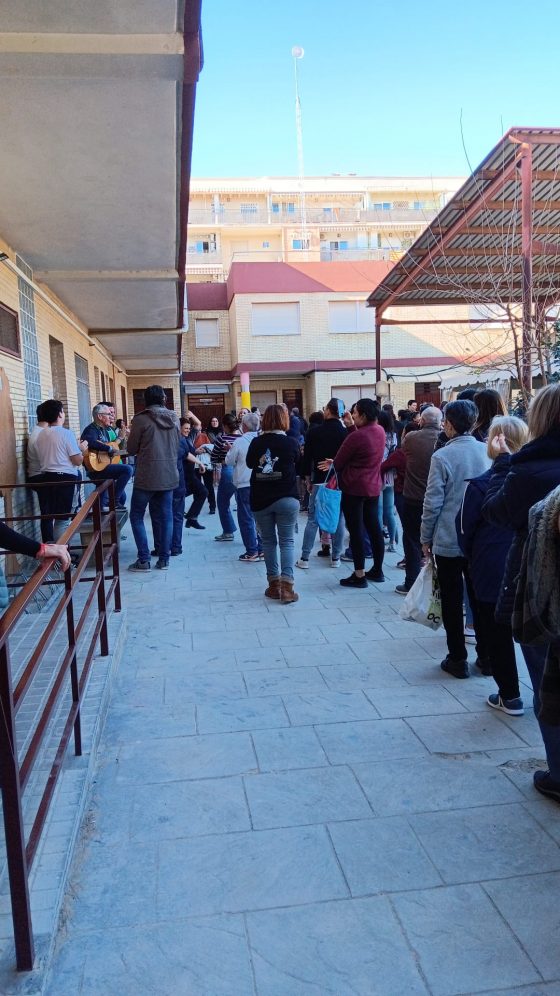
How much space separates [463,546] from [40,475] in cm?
455

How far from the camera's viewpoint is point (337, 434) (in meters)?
7.33

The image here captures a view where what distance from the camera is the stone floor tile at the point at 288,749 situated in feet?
10.7

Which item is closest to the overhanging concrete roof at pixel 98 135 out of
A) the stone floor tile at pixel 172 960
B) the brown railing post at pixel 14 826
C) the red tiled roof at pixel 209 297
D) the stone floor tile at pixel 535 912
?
the brown railing post at pixel 14 826

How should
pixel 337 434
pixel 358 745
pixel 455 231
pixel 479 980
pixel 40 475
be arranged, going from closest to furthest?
1. pixel 479 980
2. pixel 358 745
3. pixel 40 475
4. pixel 337 434
5. pixel 455 231

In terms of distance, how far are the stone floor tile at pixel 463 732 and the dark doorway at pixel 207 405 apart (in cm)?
2778

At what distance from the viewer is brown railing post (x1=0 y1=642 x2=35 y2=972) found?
1813 millimetres

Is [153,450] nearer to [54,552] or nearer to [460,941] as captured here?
[54,552]

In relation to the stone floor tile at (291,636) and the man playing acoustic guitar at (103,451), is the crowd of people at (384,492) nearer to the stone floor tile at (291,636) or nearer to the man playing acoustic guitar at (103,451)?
the man playing acoustic guitar at (103,451)

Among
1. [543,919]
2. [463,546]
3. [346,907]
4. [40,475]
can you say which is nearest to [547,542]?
[543,919]

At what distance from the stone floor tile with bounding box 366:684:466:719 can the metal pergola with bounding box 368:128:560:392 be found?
3465mm

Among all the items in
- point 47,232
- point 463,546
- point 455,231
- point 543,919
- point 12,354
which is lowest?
point 543,919

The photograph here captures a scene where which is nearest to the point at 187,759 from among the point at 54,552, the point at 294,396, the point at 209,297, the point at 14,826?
the point at 54,552

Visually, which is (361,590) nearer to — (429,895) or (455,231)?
(429,895)

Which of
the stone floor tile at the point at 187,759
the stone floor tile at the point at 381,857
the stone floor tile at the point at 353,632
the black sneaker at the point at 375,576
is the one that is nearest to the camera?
the stone floor tile at the point at 381,857
